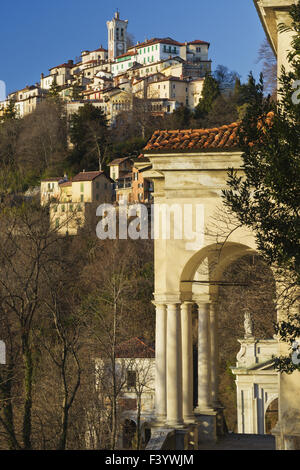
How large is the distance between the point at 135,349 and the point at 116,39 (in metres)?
161

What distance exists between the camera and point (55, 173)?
11094cm

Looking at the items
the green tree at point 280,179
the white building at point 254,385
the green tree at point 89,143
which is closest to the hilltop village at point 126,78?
the green tree at point 89,143

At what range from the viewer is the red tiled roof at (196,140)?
47.6 ft

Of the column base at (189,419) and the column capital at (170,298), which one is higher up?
the column capital at (170,298)

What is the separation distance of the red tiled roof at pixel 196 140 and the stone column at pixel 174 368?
2.69m

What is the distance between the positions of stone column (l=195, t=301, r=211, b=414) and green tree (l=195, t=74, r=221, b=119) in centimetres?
9681

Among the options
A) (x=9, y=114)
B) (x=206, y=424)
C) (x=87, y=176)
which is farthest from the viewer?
(x=9, y=114)

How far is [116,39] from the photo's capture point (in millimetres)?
195750

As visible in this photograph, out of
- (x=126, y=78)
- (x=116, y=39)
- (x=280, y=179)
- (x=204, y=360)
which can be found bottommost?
(x=204, y=360)

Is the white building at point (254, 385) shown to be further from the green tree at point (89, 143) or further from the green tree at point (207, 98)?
the green tree at point (207, 98)

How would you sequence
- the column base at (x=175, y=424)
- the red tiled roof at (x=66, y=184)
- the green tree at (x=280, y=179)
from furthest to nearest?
the red tiled roof at (x=66, y=184)
the column base at (x=175, y=424)
the green tree at (x=280, y=179)

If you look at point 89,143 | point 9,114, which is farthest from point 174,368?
point 9,114

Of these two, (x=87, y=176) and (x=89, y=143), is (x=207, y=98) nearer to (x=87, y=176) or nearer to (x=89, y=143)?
(x=89, y=143)
